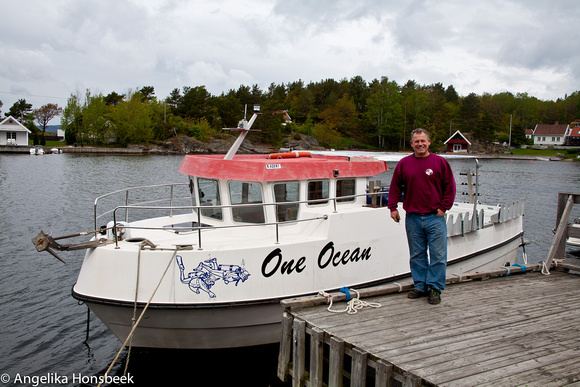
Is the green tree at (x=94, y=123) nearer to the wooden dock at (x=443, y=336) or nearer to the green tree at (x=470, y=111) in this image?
the green tree at (x=470, y=111)

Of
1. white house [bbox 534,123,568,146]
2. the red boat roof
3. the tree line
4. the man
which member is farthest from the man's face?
white house [bbox 534,123,568,146]

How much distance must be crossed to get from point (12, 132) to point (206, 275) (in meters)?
88.0

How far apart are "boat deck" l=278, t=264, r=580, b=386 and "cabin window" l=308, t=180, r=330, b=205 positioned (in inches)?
111

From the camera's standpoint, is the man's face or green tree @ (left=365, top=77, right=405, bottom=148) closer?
the man's face

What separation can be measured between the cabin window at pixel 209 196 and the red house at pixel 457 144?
85.4m

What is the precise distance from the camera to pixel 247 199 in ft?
27.1

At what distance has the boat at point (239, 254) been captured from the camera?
6711mm

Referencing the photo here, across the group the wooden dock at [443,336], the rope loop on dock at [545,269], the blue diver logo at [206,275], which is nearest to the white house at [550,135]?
the rope loop on dock at [545,269]

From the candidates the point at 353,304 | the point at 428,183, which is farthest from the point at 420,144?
the point at 353,304

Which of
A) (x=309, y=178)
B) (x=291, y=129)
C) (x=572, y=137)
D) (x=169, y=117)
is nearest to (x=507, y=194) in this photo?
(x=309, y=178)

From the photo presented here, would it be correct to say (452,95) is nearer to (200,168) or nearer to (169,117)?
(169,117)

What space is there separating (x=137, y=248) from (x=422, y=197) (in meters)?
4.34

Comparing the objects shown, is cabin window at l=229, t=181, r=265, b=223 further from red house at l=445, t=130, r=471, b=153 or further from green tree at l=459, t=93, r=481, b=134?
green tree at l=459, t=93, r=481, b=134

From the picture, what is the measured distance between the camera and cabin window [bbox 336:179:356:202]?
905 centimetres
